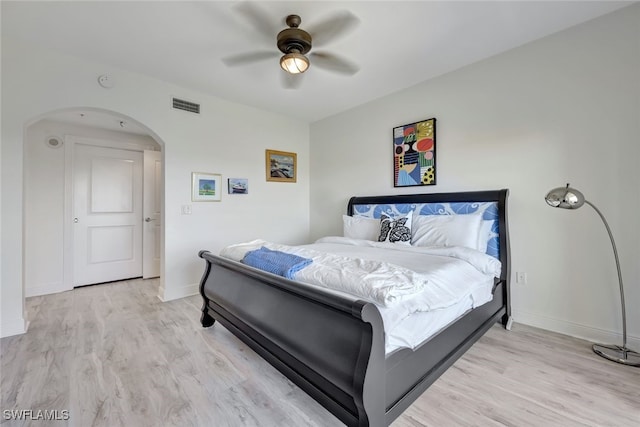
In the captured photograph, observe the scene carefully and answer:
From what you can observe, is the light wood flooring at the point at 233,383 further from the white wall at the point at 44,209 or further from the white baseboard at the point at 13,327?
the white wall at the point at 44,209

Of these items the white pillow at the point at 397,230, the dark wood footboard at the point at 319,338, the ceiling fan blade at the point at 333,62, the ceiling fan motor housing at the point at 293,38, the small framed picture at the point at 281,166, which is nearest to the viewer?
the dark wood footboard at the point at 319,338

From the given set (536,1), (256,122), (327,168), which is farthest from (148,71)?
(536,1)

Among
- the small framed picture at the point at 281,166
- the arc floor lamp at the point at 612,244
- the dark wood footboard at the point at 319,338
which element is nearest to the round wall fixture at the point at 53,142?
the small framed picture at the point at 281,166

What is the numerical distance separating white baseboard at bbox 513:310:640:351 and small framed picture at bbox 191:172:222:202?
379 cm

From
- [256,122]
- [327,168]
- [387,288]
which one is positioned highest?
[256,122]

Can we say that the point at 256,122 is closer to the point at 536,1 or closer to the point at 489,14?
the point at 489,14

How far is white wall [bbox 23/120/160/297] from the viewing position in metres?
3.52

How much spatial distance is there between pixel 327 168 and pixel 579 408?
384 centimetres

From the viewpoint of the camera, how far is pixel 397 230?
294 centimetres

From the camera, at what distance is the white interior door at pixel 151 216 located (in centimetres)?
435

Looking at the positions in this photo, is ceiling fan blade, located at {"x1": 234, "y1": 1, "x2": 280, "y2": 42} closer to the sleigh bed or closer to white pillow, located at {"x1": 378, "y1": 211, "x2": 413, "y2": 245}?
the sleigh bed

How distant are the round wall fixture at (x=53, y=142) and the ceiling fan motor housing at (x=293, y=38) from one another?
3.67m

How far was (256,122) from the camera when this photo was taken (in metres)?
4.18

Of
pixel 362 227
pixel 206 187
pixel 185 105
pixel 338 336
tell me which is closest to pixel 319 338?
pixel 338 336
